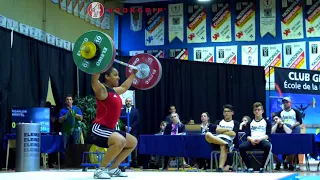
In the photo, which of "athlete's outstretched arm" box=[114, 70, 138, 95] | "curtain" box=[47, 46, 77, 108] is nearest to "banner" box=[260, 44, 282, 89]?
"curtain" box=[47, 46, 77, 108]

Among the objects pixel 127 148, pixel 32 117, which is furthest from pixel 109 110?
pixel 32 117

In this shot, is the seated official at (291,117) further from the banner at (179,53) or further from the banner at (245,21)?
the banner at (179,53)

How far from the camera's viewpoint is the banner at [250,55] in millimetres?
14391

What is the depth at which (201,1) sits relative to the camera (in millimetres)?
15031

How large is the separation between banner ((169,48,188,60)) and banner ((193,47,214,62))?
0.88 ft

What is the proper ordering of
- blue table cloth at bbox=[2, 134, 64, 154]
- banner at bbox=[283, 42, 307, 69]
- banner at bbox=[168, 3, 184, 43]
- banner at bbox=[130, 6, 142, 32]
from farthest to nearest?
banner at bbox=[130, 6, 142, 32], banner at bbox=[168, 3, 184, 43], banner at bbox=[283, 42, 307, 69], blue table cloth at bbox=[2, 134, 64, 154]

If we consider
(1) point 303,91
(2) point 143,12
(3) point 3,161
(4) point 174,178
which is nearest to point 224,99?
(1) point 303,91

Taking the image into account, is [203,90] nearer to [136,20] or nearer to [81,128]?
[81,128]

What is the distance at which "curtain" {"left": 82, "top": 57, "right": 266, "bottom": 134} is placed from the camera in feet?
40.7

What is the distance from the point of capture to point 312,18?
1394 centimetres

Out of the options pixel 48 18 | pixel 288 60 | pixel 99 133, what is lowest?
pixel 99 133

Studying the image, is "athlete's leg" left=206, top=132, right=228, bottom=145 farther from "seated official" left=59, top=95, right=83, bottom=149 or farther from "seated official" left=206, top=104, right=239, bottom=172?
"seated official" left=59, top=95, right=83, bottom=149

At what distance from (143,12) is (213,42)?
7.80ft

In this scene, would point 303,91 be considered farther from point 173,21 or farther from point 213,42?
point 173,21
